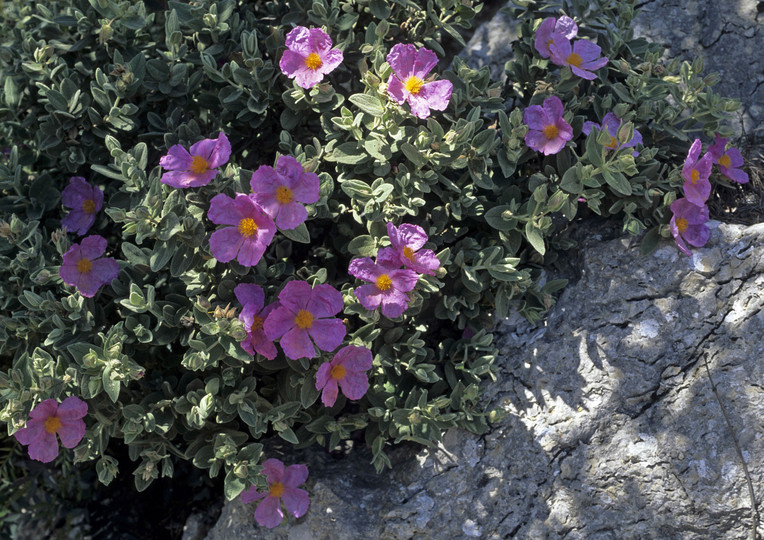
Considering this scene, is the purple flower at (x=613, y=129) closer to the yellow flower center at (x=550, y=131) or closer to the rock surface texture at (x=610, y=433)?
the yellow flower center at (x=550, y=131)

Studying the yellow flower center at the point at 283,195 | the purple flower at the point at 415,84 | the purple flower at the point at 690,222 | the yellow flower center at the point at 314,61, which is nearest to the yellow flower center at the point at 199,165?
the yellow flower center at the point at 283,195

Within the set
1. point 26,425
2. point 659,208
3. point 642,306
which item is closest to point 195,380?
point 26,425

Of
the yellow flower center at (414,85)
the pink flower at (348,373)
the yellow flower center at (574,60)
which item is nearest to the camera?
the pink flower at (348,373)

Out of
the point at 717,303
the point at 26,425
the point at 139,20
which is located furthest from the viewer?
the point at 139,20

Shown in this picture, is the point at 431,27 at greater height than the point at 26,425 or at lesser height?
greater

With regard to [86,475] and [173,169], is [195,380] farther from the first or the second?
[86,475]

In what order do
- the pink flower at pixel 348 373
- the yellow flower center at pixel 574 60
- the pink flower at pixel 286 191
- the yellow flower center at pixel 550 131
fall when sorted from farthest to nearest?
the yellow flower center at pixel 574 60 → the yellow flower center at pixel 550 131 → the pink flower at pixel 348 373 → the pink flower at pixel 286 191

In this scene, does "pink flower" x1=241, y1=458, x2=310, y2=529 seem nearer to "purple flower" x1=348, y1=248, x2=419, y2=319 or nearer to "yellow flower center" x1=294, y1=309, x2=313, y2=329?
"yellow flower center" x1=294, y1=309, x2=313, y2=329
